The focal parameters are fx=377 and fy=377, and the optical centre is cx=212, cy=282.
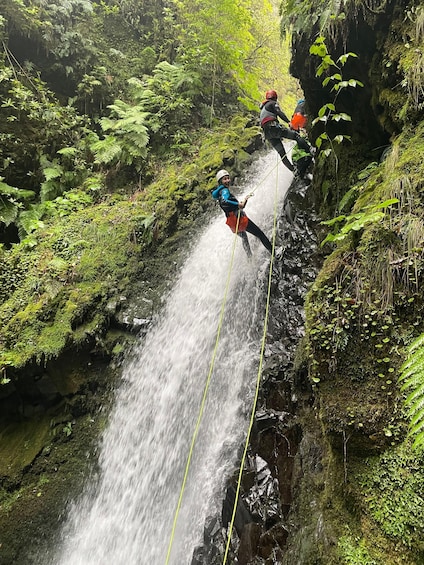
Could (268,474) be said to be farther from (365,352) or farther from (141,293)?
(141,293)

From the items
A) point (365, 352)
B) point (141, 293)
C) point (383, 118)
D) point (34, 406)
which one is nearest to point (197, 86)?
point (141, 293)

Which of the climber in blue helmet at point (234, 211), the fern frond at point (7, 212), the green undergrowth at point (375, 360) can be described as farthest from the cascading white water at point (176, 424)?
the fern frond at point (7, 212)

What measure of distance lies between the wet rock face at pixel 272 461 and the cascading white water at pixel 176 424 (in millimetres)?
292

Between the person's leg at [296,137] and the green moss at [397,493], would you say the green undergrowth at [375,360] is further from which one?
the person's leg at [296,137]

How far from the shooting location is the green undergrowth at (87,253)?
6914 mm

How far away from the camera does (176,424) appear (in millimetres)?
5496

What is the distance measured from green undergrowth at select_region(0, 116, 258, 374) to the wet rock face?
3505mm

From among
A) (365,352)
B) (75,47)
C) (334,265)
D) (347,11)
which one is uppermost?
(75,47)

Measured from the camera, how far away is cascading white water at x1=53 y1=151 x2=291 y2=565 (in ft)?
15.1

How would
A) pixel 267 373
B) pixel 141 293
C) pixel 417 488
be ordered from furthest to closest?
pixel 141 293
pixel 267 373
pixel 417 488

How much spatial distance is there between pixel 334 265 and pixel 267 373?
1835mm

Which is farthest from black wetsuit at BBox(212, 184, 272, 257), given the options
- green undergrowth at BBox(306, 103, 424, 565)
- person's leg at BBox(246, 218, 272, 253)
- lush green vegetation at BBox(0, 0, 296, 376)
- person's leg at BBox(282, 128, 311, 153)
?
green undergrowth at BBox(306, 103, 424, 565)

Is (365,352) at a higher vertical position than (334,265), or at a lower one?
lower

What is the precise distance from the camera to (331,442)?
2.89 m
